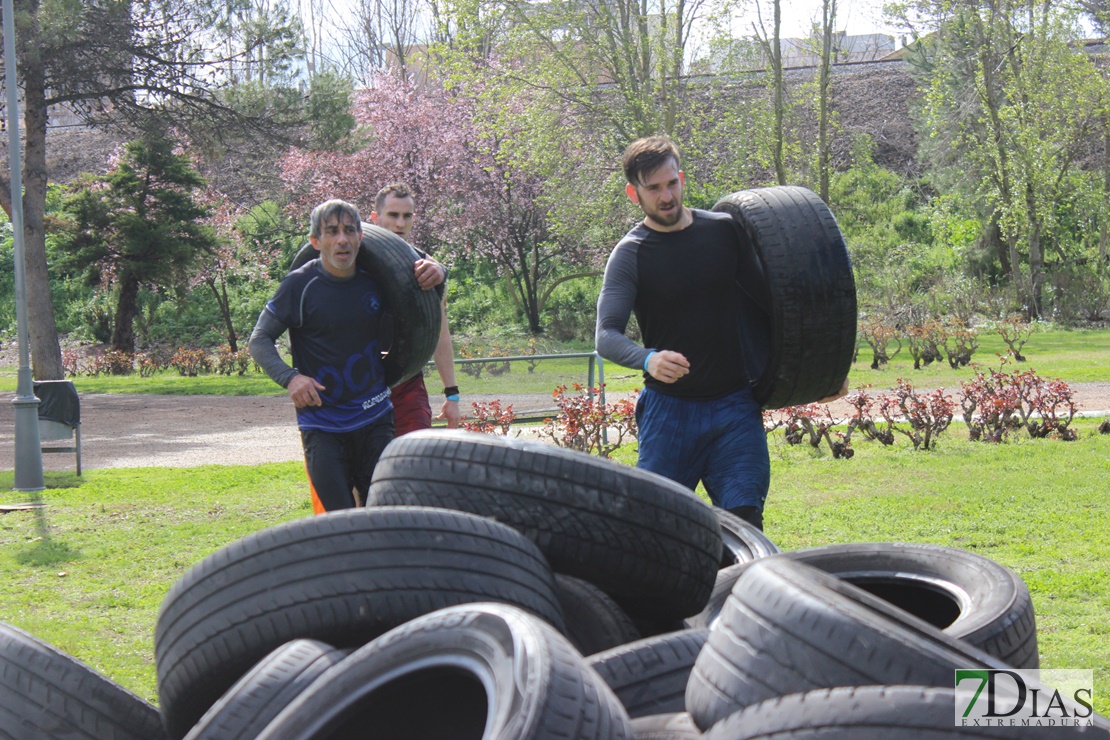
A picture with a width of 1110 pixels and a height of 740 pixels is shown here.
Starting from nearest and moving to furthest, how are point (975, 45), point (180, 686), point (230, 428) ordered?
point (180, 686)
point (230, 428)
point (975, 45)

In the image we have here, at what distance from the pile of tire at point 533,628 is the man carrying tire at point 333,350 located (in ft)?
4.12

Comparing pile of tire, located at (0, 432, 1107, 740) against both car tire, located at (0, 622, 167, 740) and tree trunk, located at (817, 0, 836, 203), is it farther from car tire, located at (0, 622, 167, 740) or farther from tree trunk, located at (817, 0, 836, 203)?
tree trunk, located at (817, 0, 836, 203)

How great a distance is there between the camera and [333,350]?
4.92 m

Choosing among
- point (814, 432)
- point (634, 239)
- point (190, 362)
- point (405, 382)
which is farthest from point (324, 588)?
point (190, 362)

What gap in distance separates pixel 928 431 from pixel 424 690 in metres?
8.80

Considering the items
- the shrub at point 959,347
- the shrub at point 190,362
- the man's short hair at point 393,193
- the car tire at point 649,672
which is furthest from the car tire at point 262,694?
the shrub at point 190,362

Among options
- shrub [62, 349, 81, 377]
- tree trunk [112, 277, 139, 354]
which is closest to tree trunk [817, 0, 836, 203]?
tree trunk [112, 277, 139, 354]

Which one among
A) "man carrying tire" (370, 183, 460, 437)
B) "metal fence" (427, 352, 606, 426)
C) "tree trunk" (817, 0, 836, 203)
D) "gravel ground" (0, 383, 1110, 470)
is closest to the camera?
"man carrying tire" (370, 183, 460, 437)

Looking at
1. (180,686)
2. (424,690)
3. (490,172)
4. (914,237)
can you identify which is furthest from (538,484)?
(914,237)

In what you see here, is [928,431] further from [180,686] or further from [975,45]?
[975,45]

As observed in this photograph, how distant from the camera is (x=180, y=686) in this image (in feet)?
9.71

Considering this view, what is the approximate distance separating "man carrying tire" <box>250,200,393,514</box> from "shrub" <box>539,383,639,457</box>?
4703 mm

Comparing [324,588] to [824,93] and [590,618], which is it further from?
[824,93]

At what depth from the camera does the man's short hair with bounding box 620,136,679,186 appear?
418 cm
